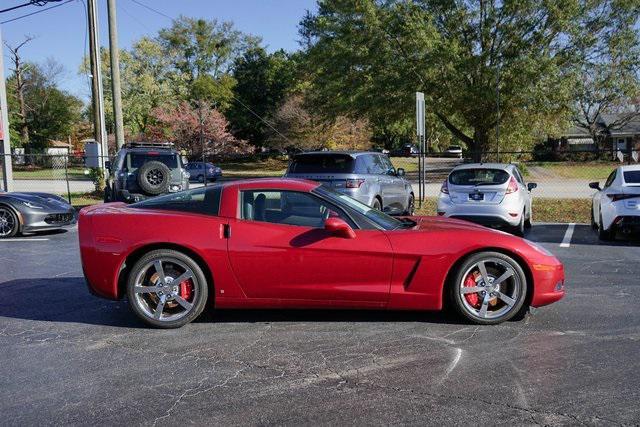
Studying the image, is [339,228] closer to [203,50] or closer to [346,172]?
[346,172]

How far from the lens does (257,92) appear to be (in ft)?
191

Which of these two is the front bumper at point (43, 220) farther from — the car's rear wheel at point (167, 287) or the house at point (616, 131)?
the house at point (616, 131)

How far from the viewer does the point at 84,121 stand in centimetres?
6894

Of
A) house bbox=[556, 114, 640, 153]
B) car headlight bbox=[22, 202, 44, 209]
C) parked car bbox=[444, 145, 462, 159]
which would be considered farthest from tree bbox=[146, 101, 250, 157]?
car headlight bbox=[22, 202, 44, 209]

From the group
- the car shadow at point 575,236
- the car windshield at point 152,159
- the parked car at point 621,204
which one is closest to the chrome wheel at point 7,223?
the car windshield at point 152,159

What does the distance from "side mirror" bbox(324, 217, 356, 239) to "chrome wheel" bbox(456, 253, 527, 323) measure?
1.05 meters

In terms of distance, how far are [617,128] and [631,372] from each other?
178 feet

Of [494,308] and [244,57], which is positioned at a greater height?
[244,57]

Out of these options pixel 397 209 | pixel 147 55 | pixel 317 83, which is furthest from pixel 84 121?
pixel 397 209

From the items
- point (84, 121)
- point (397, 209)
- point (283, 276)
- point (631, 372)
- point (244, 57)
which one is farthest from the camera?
point (84, 121)

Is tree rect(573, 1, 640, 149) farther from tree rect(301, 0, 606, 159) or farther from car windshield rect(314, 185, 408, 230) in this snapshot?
car windshield rect(314, 185, 408, 230)

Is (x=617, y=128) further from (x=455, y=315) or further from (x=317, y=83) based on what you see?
(x=455, y=315)

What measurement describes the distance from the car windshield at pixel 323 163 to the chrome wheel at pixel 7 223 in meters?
5.31

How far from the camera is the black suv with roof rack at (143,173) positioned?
560 inches
